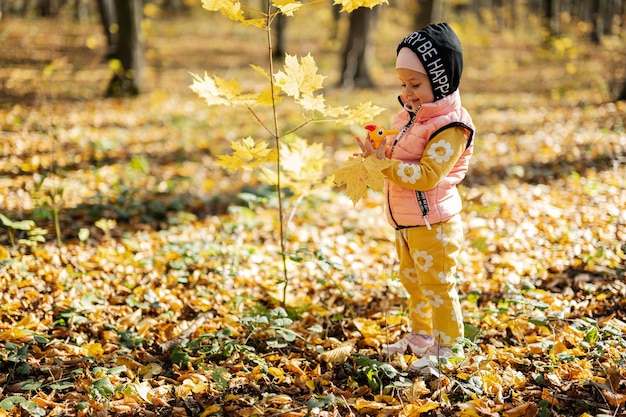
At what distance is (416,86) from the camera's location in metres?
2.42

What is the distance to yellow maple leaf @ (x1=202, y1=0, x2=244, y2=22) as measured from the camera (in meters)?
2.53

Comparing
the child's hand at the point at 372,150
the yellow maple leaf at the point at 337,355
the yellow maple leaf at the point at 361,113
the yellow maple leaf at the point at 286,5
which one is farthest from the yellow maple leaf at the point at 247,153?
the yellow maple leaf at the point at 337,355

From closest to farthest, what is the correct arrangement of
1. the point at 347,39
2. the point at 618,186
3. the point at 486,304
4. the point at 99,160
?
the point at 486,304 → the point at 618,186 → the point at 99,160 → the point at 347,39

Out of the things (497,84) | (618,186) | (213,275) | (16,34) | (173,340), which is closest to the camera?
(173,340)

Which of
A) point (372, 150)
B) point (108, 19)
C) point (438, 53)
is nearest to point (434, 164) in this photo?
point (372, 150)

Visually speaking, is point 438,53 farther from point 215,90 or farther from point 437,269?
point 215,90

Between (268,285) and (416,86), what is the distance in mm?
1965

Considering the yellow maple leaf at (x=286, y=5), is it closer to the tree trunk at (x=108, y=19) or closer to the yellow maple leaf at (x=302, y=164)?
the yellow maple leaf at (x=302, y=164)

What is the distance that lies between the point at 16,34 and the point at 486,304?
1912 centimetres

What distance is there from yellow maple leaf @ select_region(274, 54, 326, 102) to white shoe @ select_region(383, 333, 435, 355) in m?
1.53

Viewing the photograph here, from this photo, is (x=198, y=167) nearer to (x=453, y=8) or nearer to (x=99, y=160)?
(x=99, y=160)

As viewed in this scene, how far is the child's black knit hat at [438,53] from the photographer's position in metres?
2.30

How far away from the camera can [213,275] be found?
3926 mm

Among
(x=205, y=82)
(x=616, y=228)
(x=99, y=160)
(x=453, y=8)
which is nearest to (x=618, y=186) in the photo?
(x=616, y=228)
